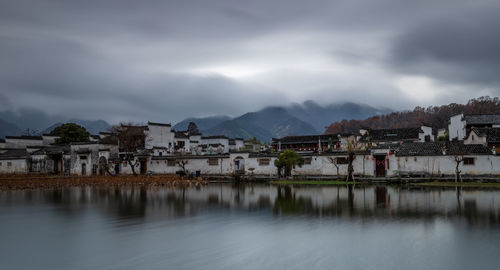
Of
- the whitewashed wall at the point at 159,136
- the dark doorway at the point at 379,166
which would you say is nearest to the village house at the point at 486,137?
the dark doorway at the point at 379,166

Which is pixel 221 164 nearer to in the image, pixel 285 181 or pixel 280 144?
pixel 285 181

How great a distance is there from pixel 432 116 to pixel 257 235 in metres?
99.9

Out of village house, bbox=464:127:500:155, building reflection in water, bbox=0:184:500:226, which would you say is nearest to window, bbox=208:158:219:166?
building reflection in water, bbox=0:184:500:226

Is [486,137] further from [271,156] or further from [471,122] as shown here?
[271,156]

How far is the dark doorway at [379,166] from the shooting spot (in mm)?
39688

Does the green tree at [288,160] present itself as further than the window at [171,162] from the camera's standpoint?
No

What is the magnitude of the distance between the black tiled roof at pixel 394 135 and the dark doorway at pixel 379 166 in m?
15.4

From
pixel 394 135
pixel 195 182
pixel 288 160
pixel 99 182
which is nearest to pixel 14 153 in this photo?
pixel 99 182

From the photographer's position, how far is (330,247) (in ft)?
41.3

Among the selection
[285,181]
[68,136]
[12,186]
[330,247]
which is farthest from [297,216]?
[68,136]

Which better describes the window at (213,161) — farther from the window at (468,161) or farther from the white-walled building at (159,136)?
the window at (468,161)

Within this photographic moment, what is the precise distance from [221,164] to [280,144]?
17934mm

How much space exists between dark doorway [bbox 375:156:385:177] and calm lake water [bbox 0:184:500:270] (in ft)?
53.6

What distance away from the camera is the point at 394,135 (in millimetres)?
55344
